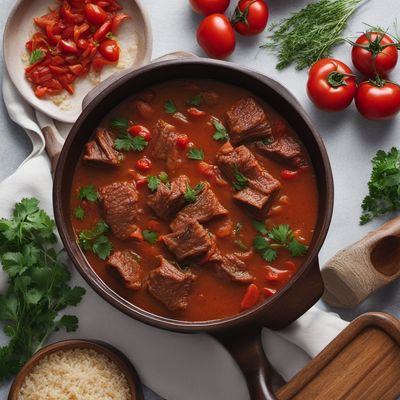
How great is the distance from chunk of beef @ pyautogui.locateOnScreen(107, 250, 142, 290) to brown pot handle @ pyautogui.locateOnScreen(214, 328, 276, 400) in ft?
2.29

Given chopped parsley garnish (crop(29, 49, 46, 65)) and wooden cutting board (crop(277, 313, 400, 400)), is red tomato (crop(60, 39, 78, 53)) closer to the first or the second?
chopped parsley garnish (crop(29, 49, 46, 65))

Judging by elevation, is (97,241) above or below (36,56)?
below

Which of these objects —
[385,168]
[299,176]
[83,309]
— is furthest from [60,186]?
[385,168]

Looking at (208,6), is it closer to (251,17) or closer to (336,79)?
(251,17)

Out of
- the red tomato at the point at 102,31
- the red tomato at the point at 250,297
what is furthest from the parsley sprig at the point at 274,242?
the red tomato at the point at 102,31

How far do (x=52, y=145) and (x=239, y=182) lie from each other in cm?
150

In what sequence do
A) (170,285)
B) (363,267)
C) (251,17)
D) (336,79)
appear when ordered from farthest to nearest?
(251,17), (336,79), (363,267), (170,285)

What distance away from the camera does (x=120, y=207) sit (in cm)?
520

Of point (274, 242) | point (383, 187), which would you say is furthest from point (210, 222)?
point (383, 187)

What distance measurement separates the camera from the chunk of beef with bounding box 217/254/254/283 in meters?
5.19

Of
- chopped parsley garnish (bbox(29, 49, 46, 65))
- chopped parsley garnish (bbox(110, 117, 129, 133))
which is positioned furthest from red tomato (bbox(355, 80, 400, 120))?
chopped parsley garnish (bbox(29, 49, 46, 65))

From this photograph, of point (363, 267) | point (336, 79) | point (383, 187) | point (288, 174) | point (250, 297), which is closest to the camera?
point (250, 297)

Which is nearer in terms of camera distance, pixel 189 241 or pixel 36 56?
pixel 189 241

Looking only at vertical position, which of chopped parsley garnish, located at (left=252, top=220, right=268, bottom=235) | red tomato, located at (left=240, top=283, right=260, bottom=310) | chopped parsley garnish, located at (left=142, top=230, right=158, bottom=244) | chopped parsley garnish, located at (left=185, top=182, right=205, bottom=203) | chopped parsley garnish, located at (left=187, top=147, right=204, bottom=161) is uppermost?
chopped parsley garnish, located at (left=187, top=147, right=204, bottom=161)
